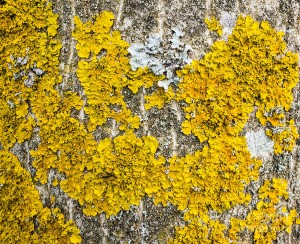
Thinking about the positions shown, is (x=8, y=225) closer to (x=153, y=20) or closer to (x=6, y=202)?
(x=6, y=202)

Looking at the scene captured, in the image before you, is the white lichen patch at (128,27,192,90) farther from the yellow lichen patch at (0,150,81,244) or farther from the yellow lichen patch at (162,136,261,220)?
the yellow lichen patch at (0,150,81,244)

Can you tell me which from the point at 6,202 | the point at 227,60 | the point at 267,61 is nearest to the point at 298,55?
the point at 267,61

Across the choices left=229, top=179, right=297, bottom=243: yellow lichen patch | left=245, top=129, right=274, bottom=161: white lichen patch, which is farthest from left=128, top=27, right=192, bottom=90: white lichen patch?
left=229, top=179, right=297, bottom=243: yellow lichen patch

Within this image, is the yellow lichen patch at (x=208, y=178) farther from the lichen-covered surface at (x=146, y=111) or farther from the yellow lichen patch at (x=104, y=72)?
the yellow lichen patch at (x=104, y=72)

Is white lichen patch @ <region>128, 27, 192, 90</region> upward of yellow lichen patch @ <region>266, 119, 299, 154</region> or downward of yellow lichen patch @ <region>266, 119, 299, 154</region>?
upward

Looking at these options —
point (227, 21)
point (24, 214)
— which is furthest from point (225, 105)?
point (24, 214)

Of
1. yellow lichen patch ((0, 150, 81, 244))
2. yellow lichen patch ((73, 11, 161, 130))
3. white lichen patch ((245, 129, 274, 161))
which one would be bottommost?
yellow lichen patch ((0, 150, 81, 244))

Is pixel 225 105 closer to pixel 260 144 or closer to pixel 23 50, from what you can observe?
pixel 260 144

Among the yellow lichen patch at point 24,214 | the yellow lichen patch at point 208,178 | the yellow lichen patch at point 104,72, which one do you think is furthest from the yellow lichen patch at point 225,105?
the yellow lichen patch at point 24,214
